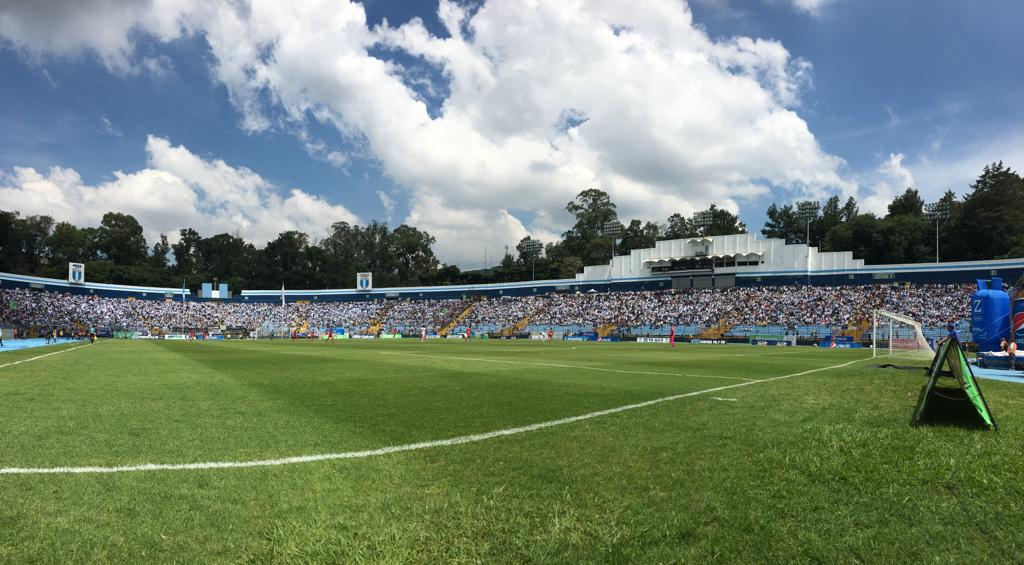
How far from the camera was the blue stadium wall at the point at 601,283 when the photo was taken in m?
55.9

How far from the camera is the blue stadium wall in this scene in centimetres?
5594

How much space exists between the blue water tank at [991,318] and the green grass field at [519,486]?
1843 centimetres

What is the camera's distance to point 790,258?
65750 millimetres

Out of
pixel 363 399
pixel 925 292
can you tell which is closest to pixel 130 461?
pixel 363 399

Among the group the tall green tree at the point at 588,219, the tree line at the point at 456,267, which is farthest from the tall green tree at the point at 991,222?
the tall green tree at the point at 588,219

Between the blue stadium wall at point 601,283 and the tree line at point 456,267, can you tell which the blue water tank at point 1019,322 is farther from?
the tree line at point 456,267

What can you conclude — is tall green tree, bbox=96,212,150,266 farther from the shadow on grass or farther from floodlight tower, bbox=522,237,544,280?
the shadow on grass

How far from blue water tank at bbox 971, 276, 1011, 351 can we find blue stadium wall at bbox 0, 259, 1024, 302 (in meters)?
35.0

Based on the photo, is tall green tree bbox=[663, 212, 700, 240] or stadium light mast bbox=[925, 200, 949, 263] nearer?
stadium light mast bbox=[925, 200, 949, 263]

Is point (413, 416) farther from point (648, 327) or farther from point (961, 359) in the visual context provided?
point (648, 327)

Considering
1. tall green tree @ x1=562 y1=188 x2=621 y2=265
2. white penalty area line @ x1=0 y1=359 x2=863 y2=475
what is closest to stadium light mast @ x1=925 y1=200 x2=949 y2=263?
tall green tree @ x1=562 y1=188 x2=621 y2=265

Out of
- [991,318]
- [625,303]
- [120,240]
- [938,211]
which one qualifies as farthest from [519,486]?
[120,240]

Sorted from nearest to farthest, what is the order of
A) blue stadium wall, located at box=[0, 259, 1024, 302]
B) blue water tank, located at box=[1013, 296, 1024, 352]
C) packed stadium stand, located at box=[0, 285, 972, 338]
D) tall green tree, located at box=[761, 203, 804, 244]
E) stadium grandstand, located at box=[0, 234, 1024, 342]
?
1. blue water tank, located at box=[1013, 296, 1024, 352]
2. packed stadium stand, located at box=[0, 285, 972, 338]
3. stadium grandstand, located at box=[0, 234, 1024, 342]
4. blue stadium wall, located at box=[0, 259, 1024, 302]
5. tall green tree, located at box=[761, 203, 804, 244]

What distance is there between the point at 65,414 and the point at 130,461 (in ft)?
13.6
